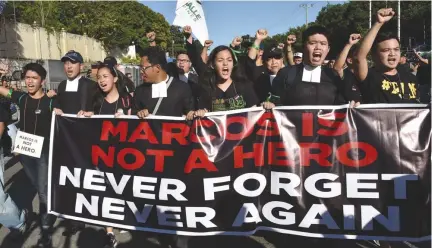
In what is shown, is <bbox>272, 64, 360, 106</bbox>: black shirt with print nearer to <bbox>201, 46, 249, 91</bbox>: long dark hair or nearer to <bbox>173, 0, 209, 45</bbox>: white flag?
Answer: <bbox>201, 46, 249, 91</bbox>: long dark hair

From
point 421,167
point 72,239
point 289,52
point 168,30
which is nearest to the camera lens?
point 421,167

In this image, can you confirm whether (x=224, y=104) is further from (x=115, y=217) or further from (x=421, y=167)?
(x=421, y=167)

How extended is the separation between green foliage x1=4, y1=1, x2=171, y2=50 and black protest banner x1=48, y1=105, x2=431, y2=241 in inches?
1046

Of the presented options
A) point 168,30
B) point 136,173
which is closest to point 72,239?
point 136,173

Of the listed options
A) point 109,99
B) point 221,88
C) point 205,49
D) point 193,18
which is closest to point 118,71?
point 109,99

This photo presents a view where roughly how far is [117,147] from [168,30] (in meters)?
72.8

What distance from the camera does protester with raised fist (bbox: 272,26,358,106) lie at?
304 centimetres

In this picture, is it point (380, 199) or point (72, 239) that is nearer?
point (380, 199)

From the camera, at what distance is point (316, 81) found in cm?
306

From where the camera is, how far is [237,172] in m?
3.03

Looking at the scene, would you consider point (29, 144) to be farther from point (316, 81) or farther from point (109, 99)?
point (316, 81)

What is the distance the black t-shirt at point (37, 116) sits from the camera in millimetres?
3723

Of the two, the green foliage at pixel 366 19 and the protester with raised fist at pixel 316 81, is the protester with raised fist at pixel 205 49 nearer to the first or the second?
the protester with raised fist at pixel 316 81

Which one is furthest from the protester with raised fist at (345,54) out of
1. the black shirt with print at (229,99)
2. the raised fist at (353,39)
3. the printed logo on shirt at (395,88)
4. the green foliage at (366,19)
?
the green foliage at (366,19)
